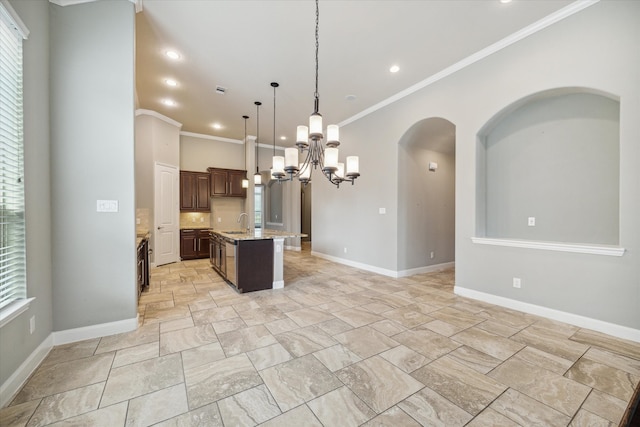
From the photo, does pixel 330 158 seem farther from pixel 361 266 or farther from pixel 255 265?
pixel 361 266

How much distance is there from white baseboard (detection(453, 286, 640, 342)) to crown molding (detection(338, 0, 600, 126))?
11.0 ft

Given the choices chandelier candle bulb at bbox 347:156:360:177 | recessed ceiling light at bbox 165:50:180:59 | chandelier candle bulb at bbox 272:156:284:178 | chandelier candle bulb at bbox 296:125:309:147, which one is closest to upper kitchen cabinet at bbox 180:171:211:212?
recessed ceiling light at bbox 165:50:180:59

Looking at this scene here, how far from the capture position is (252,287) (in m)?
4.15

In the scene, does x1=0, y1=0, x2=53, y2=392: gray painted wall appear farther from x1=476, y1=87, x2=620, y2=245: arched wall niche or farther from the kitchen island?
x1=476, y1=87, x2=620, y2=245: arched wall niche

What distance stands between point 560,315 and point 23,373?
5.11 metres

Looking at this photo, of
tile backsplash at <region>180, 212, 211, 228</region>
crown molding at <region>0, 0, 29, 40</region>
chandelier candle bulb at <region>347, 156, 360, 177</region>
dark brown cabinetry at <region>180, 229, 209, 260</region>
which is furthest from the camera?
tile backsplash at <region>180, 212, 211, 228</region>

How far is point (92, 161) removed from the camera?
2631mm

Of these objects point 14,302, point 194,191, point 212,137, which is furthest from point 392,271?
point 212,137

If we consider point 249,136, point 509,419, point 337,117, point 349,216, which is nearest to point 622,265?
point 509,419

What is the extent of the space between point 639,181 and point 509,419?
8.63 feet

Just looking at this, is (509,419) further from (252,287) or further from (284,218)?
(284,218)

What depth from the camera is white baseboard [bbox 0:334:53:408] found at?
5.68ft

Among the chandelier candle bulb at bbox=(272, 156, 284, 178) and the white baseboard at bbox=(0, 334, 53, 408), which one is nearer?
the white baseboard at bbox=(0, 334, 53, 408)

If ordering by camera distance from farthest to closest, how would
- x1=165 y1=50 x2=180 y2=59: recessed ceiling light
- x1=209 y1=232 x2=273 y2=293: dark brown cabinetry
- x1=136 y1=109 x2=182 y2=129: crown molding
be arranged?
x1=136 y1=109 x2=182 y2=129: crown molding, x1=209 y1=232 x2=273 y2=293: dark brown cabinetry, x1=165 y1=50 x2=180 y2=59: recessed ceiling light
